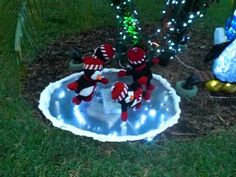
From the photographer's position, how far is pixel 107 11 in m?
4.12

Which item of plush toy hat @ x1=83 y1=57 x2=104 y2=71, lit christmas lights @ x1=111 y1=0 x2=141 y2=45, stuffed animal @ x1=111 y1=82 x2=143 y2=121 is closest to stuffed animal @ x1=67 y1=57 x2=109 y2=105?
plush toy hat @ x1=83 y1=57 x2=104 y2=71

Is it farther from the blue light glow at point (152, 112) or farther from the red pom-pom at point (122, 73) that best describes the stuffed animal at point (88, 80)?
the blue light glow at point (152, 112)

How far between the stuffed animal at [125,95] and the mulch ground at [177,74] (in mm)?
261

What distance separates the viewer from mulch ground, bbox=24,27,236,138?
258 cm

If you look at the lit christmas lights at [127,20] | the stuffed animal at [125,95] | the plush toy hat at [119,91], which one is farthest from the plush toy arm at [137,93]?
the lit christmas lights at [127,20]

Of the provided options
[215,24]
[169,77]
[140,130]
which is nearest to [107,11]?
[215,24]

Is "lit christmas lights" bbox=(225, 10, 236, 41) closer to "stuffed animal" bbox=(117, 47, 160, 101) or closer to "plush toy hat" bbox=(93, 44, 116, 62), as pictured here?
"stuffed animal" bbox=(117, 47, 160, 101)

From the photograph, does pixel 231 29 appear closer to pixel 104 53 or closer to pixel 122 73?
pixel 122 73

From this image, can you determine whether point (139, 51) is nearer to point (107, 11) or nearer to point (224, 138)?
point (224, 138)

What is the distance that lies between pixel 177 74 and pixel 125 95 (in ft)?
2.91

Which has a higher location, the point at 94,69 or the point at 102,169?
the point at 94,69

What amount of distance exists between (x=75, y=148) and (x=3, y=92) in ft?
2.42

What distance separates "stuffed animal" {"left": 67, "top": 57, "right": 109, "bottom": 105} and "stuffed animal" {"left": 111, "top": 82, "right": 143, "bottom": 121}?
0.52 ft

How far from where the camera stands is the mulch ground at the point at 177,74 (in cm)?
258
